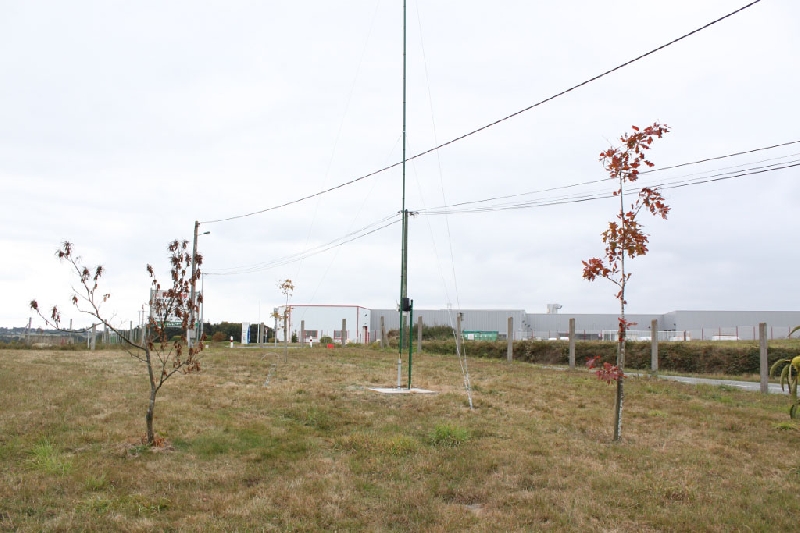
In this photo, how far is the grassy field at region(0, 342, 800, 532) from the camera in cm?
530

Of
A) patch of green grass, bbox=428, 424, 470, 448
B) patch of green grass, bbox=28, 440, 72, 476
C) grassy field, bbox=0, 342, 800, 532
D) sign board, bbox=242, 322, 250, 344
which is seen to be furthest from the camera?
sign board, bbox=242, 322, 250, 344

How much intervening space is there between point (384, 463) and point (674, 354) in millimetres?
22044

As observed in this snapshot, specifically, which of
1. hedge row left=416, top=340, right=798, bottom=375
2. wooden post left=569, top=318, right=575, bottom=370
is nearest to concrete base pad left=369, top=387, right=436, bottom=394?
wooden post left=569, top=318, right=575, bottom=370

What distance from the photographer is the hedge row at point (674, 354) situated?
24.1m

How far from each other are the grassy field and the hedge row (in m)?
13.3

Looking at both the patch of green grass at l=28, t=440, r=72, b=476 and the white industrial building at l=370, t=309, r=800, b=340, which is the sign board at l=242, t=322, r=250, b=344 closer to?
the white industrial building at l=370, t=309, r=800, b=340

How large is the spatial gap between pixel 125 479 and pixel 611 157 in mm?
6887

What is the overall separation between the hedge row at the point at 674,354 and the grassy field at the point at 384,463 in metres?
13.3

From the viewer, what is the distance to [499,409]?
10828 millimetres

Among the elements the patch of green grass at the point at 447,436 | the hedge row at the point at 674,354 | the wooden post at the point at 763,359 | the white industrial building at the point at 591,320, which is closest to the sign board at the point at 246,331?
the white industrial building at the point at 591,320

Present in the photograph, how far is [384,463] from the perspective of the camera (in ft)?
22.9

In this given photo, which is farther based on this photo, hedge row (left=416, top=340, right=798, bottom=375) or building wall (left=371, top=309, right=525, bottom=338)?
building wall (left=371, top=309, right=525, bottom=338)

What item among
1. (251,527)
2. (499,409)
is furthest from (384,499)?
(499,409)

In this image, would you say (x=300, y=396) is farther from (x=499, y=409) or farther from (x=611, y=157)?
(x=611, y=157)
